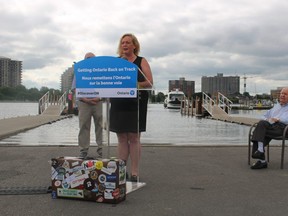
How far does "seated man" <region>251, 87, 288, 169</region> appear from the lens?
7.00 m

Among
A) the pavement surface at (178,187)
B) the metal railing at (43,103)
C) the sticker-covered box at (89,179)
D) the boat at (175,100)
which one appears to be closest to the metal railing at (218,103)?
the metal railing at (43,103)

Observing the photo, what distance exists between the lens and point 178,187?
222 inches

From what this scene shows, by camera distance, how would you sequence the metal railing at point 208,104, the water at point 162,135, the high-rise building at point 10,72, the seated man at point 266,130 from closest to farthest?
the seated man at point 266,130 → the water at point 162,135 → the metal railing at point 208,104 → the high-rise building at point 10,72

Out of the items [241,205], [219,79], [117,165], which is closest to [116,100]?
[117,165]

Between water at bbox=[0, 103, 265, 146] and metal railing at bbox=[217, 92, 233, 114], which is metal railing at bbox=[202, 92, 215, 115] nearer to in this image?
metal railing at bbox=[217, 92, 233, 114]

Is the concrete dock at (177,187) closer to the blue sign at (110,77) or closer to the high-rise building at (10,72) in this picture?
the blue sign at (110,77)

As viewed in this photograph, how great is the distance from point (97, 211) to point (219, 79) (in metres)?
146

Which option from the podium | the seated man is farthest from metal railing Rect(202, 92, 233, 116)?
the podium

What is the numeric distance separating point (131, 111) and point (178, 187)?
1.21 metres

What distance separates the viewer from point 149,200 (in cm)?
495

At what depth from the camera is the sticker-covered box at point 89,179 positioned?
4746mm

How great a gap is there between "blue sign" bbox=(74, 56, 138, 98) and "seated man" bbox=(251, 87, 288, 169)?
2.70 m

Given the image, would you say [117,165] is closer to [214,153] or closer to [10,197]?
[10,197]

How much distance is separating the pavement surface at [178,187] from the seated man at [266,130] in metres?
0.23
